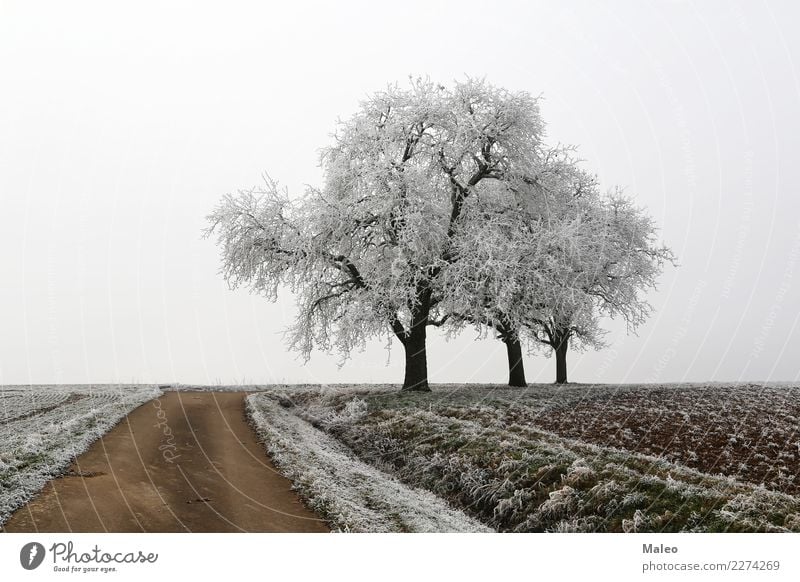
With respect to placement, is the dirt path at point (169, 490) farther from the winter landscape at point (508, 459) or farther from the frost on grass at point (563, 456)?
the frost on grass at point (563, 456)

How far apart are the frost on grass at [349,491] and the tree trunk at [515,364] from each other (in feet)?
50.3

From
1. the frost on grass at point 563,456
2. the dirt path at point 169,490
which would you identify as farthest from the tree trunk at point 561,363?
the dirt path at point 169,490

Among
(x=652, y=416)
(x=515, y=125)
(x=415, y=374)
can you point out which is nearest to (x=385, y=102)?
(x=515, y=125)

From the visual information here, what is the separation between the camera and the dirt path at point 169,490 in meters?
10.3

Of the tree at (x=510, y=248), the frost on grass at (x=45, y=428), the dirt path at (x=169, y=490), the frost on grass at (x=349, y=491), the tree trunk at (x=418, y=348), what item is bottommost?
the frost on grass at (x=349, y=491)

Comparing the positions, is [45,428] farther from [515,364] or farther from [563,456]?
[515,364]

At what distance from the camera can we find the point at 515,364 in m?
32.8

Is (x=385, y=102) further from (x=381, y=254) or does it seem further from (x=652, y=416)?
(x=652, y=416)

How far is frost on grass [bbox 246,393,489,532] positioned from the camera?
10992 millimetres

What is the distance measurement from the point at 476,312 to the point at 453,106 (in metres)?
9.98

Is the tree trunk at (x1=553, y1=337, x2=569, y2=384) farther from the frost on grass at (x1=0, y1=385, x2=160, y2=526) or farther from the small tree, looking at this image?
the frost on grass at (x1=0, y1=385, x2=160, y2=526)

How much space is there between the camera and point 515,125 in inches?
1087
